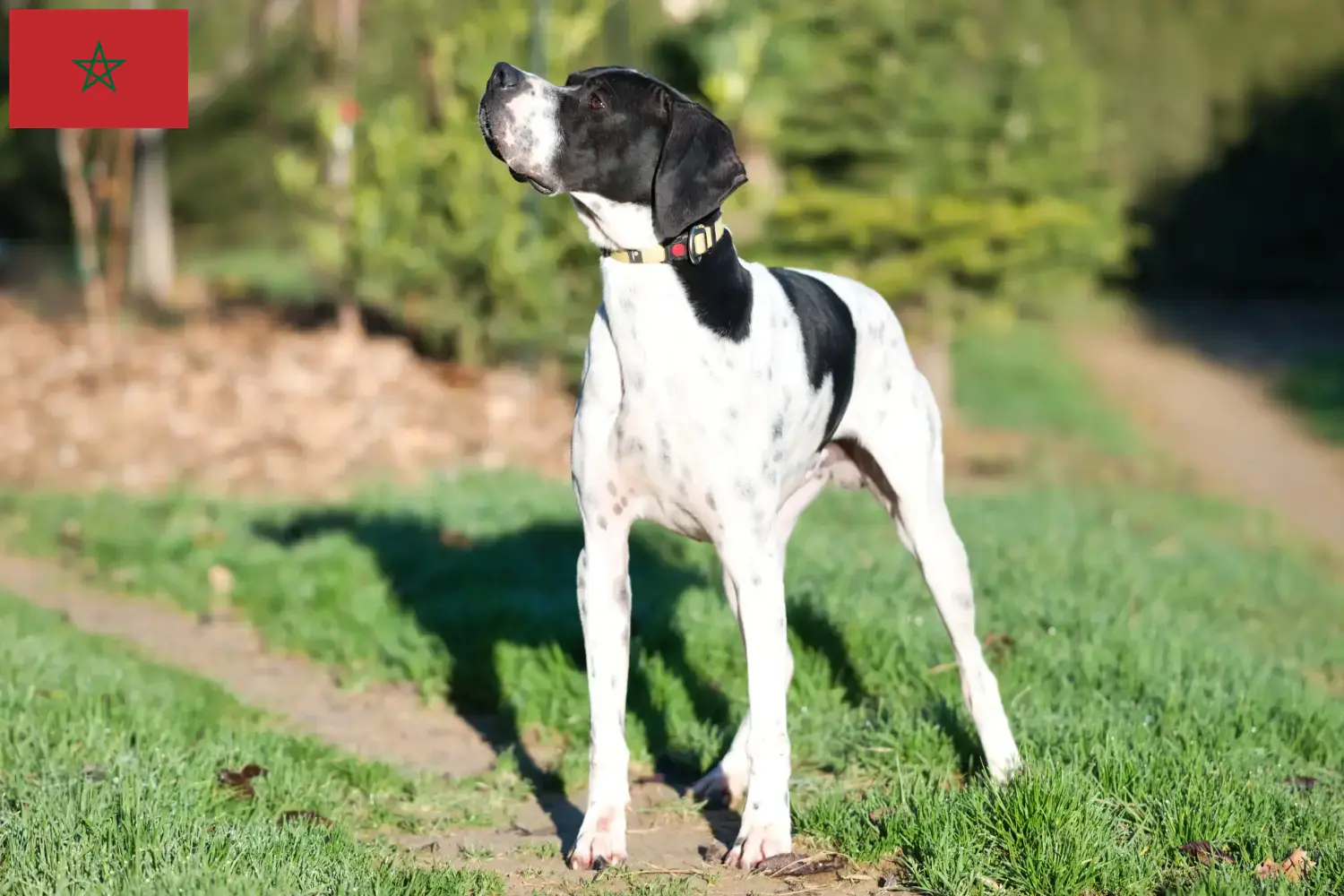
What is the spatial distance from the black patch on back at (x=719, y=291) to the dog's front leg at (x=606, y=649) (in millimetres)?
601

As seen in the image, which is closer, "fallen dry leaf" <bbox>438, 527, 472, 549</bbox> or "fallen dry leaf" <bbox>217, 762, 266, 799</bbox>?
"fallen dry leaf" <bbox>217, 762, 266, 799</bbox>

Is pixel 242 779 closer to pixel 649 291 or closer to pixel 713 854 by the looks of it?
pixel 713 854

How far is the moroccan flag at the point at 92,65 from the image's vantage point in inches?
402

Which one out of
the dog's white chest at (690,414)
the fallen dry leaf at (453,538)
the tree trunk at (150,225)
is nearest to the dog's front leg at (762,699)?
the dog's white chest at (690,414)

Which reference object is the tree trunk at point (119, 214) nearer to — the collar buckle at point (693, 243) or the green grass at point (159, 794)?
the green grass at point (159, 794)

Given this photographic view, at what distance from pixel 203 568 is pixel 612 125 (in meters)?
4.39

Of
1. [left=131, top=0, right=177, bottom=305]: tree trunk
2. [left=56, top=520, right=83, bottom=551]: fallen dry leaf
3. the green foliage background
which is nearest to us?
[left=56, top=520, right=83, bottom=551]: fallen dry leaf

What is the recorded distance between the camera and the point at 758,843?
389 centimetres

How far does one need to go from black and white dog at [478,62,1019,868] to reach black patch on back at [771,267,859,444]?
0.7 inches

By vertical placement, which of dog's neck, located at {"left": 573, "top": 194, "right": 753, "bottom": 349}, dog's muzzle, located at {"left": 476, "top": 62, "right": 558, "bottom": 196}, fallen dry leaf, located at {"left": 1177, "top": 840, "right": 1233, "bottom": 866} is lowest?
fallen dry leaf, located at {"left": 1177, "top": 840, "right": 1233, "bottom": 866}

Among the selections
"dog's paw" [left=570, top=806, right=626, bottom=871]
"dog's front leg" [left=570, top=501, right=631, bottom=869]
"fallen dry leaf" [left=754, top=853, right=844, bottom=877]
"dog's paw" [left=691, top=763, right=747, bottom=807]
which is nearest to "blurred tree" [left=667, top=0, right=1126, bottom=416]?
"dog's paw" [left=691, top=763, right=747, bottom=807]

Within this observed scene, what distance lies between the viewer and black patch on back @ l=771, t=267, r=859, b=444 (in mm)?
4227

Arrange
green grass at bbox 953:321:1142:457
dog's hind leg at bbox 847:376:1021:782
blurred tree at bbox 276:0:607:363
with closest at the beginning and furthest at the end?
dog's hind leg at bbox 847:376:1021:782 → blurred tree at bbox 276:0:607:363 → green grass at bbox 953:321:1142:457

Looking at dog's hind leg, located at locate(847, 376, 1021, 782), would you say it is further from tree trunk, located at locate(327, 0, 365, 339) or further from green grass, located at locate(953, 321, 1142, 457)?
green grass, located at locate(953, 321, 1142, 457)
